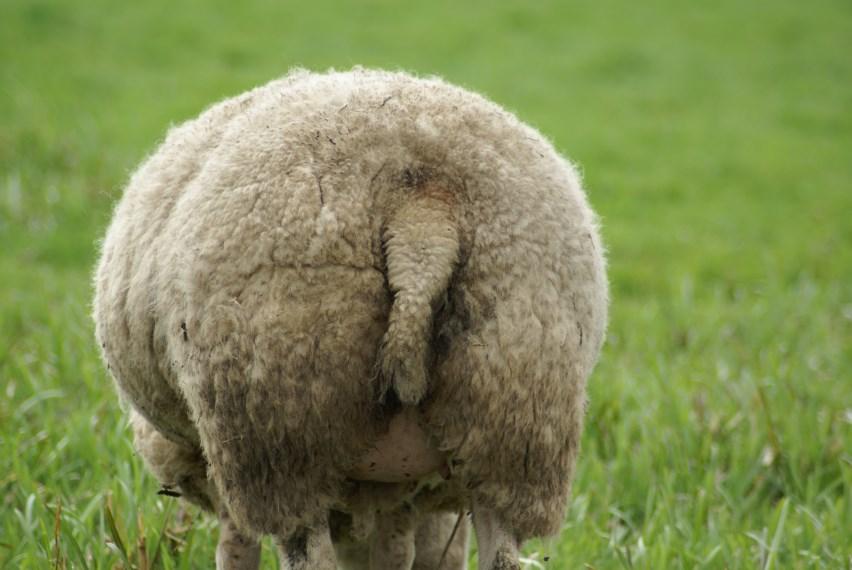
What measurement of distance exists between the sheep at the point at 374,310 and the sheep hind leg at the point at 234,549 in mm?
413

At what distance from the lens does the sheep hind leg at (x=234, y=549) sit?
9.50 feet

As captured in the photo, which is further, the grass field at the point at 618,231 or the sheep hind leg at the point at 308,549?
the grass field at the point at 618,231

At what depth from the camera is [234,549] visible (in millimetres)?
2900

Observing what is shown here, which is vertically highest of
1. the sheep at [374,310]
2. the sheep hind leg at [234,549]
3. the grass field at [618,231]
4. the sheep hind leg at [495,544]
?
the sheep at [374,310]

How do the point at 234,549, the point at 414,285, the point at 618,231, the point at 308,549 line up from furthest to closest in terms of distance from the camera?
the point at 618,231 < the point at 234,549 < the point at 308,549 < the point at 414,285

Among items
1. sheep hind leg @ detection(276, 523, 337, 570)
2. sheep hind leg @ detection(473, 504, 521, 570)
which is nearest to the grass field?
sheep hind leg @ detection(276, 523, 337, 570)

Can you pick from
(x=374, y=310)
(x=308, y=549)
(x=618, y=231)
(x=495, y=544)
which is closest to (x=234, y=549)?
(x=308, y=549)

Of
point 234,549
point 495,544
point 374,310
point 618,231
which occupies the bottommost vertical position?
point 618,231

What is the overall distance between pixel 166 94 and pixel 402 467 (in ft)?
26.9

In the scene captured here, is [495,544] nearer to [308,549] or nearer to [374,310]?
[308,549]

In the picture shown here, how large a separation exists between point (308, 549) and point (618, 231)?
6122 mm

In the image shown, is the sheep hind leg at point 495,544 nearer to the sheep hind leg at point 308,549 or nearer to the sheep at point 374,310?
the sheep at point 374,310

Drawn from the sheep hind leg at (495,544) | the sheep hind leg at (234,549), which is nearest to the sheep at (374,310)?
the sheep hind leg at (495,544)

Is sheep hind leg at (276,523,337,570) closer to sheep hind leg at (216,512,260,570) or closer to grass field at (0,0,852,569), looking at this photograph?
sheep hind leg at (216,512,260,570)
